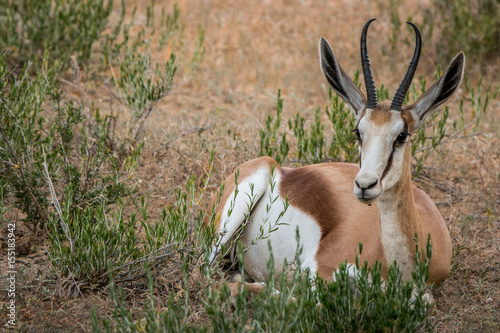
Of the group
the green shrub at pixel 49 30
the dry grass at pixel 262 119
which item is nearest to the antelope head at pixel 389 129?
the dry grass at pixel 262 119

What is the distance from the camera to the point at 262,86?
854 cm

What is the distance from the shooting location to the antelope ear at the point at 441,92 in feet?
11.8

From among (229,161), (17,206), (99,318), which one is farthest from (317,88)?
(99,318)

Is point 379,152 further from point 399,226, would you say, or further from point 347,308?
point 347,308

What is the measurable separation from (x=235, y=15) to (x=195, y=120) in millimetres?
4004

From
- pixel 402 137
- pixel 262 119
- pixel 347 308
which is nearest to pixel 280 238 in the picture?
pixel 347 308

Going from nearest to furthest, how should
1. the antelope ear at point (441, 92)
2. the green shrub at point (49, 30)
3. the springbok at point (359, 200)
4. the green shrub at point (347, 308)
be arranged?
the green shrub at point (347, 308), the springbok at point (359, 200), the antelope ear at point (441, 92), the green shrub at point (49, 30)

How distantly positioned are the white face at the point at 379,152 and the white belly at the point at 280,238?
86 cm

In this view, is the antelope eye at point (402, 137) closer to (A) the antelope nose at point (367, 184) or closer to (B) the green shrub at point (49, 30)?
(A) the antelope nose at point (367, 184)

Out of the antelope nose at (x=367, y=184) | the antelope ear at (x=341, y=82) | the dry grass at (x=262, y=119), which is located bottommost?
the dry grass at (x=262, y=119)

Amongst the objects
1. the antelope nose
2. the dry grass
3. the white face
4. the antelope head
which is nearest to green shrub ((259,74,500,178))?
the dry grass

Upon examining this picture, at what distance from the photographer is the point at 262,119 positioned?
24.4 ft

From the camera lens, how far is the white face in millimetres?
3256

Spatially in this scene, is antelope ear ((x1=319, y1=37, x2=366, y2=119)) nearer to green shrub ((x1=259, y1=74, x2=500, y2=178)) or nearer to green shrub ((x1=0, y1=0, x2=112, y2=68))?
green shrub ((x1=259, y1=74, x2=500, y2=178))
